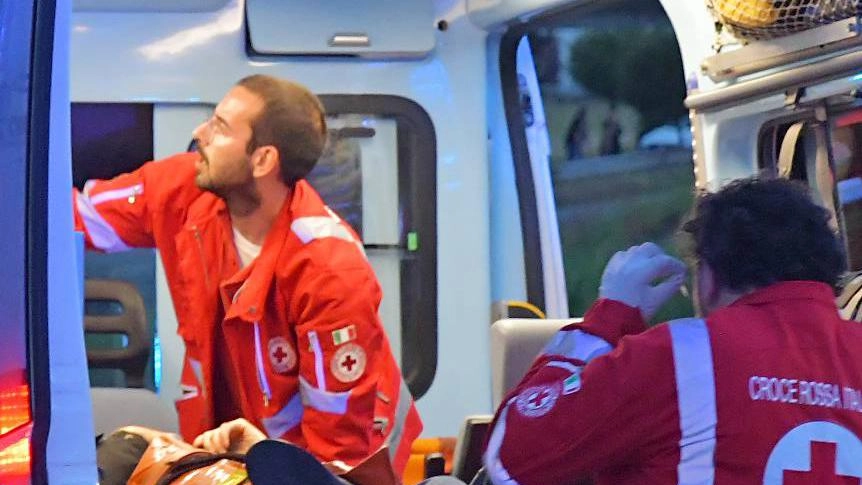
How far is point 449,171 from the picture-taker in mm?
5117

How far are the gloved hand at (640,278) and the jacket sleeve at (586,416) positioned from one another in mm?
131

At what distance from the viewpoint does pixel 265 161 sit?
13.0ft

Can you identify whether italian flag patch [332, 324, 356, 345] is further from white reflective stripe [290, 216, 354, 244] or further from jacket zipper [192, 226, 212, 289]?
jacket zipper [192, 226, 212, 289]

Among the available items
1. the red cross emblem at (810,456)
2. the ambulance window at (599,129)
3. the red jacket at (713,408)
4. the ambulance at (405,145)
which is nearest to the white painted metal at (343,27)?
the ambulance at (405,145)

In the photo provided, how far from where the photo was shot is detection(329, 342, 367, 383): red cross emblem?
3.63m

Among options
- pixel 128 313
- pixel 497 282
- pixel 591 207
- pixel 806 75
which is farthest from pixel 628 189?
pixel 806 75

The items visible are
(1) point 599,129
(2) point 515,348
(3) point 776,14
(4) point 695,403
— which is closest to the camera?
(4) point 695,403

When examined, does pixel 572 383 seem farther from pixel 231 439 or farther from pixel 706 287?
pixel 231 439

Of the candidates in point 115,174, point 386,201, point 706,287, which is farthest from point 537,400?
point 115,174

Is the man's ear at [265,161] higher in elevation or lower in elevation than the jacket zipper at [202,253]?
higher

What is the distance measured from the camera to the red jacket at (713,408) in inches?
88.8

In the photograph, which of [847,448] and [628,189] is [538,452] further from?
[628,189]

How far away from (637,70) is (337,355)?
4.54m

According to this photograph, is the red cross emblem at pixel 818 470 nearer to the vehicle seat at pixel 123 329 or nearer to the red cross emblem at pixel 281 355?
the red cross emblem at pixel 281 355
